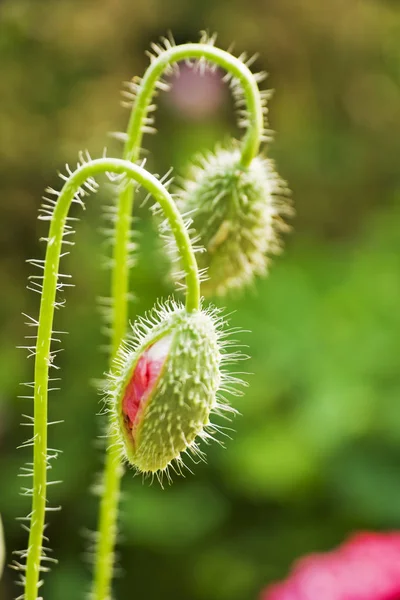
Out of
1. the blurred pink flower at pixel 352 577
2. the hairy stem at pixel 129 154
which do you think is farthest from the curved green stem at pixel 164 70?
the blurred pink flower at pixel 352 577

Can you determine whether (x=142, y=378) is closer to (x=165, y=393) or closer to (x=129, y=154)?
(x=165, y=393)

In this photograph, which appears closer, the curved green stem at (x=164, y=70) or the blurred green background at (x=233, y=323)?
the curved green stem at (x=164, y=70)

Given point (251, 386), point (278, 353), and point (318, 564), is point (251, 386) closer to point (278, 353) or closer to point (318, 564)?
point (278, 353)

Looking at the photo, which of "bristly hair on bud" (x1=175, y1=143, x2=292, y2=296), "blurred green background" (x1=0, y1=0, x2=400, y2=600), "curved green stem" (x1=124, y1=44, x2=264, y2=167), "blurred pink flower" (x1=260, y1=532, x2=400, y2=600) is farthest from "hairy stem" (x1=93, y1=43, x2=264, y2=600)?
"blurred green background" (x1=0, y1=0, x2=400, y2=600)

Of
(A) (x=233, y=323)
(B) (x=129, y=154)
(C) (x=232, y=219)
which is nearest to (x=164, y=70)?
(B) (x=129, y=154)

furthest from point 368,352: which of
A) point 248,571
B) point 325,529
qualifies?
point 248,571

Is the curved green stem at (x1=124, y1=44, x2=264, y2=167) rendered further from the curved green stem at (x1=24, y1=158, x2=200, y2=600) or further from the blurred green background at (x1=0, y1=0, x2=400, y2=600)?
the blurred green background at (x1=0, y1=0, x2=400, y2=600)

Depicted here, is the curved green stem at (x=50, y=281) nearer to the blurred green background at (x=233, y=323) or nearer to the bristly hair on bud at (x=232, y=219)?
the bristly hair on bud at (x=232, y=219)
